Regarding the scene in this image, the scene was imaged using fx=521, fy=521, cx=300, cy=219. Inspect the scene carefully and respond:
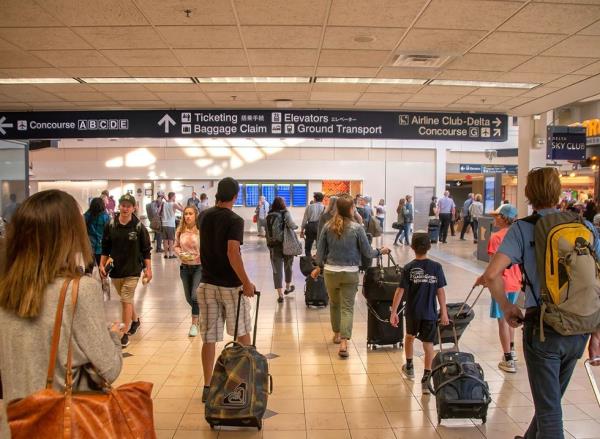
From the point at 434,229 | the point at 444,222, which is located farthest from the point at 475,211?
the point at 434,229

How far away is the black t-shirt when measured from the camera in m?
4.13

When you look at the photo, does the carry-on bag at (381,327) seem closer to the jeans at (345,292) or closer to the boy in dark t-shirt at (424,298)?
the jeans at (345,292)

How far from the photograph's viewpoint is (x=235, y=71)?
6715mm

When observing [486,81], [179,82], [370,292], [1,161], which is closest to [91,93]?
[179,82]

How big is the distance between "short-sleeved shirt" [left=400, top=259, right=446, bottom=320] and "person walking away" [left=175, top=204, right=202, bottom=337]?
269 cm

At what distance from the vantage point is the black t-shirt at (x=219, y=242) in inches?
163

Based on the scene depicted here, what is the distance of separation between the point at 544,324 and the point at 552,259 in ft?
1.10

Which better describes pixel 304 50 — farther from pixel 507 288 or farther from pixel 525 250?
pixel 525 250

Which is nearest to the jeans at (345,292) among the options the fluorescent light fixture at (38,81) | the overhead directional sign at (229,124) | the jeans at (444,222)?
the overhead directional sign at (229,124)

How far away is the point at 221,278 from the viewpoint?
421 centimetres

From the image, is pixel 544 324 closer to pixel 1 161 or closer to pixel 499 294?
A: pixel 499 294

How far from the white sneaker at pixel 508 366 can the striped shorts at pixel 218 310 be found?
2.69 metres

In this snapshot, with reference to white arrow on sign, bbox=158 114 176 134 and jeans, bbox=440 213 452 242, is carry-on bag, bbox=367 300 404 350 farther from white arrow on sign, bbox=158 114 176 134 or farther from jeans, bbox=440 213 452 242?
jeans, bbox=440 213 452 242

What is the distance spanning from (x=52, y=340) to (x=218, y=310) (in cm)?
244
